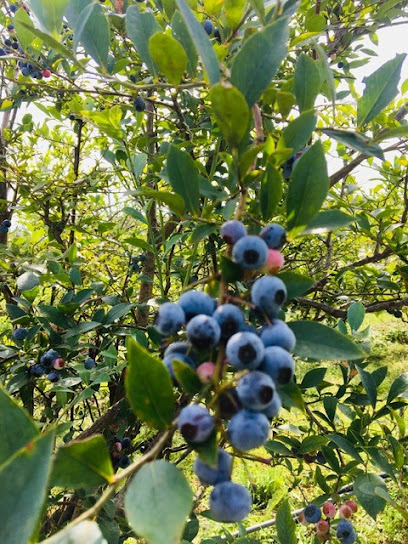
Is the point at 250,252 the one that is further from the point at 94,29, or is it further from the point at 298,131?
the point at 94,29

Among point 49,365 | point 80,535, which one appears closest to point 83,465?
point 80,535

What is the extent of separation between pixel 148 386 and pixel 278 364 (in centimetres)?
13

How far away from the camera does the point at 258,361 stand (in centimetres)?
42

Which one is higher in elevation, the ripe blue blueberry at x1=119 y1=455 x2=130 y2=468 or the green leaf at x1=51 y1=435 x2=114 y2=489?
the green leaf at x1=51 y1=435 x2=114 y2=489

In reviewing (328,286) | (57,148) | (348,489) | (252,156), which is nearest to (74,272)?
(252,156)

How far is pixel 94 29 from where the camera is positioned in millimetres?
795

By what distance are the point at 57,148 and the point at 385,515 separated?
3.34 m

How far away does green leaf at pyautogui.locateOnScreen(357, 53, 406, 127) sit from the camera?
73cm

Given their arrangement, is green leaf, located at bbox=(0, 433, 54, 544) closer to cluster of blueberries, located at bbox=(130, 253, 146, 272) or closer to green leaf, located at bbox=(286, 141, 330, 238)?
green leaf, located at bbox=(286, 141, 330, 238)

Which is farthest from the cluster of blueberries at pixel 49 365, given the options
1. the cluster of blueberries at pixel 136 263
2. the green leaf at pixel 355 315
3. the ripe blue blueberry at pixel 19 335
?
the cluster of blueberries at pixel 136 263

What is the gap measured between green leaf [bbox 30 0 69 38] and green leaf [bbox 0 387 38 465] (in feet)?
1.97

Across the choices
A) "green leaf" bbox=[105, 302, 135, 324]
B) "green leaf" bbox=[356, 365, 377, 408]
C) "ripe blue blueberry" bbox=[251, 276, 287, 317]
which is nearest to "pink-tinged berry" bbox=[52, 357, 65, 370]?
"green leaf" bbox=[105, 302, 135, 324]

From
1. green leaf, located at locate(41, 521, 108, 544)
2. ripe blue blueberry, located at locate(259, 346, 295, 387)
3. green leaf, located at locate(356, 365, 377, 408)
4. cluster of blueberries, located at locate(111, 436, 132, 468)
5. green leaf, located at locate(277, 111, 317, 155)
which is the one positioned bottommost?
cluster of blueberries, located at locate(111, 436, 132, 468)

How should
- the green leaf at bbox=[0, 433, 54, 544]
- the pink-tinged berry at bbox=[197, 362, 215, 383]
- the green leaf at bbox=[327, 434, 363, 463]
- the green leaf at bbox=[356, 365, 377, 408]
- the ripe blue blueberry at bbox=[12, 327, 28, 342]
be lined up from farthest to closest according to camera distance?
the ripe blue blueberry at bbox=[12, 327, 28, 342] < the green leaf at bbox=[356, 365, 377, 408] < the green leaf at bbox=[327, 434, 363, 463] < the pink-tinged berry at bbox=[197, 362, 215, 383] < the green leaf at bbox=[0, 433, 54, 544]
